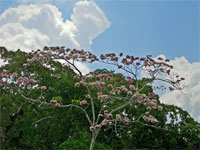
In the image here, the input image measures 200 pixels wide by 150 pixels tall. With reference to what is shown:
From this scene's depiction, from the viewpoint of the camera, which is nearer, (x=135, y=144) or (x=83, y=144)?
(x=83, y=144)

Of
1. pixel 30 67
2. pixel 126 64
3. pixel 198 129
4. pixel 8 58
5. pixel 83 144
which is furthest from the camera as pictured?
pixel 8 58

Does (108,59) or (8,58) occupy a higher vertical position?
(8,58)

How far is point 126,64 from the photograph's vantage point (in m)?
8.52

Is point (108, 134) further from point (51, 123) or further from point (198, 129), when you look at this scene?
point (198, 129)

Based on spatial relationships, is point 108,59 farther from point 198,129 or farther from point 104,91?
point 198,129

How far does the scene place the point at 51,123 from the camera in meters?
9.20

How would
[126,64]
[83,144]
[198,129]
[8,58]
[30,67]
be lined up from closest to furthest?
[83,144]
[126,64]
[198,129]
[30,67]
[8,58]

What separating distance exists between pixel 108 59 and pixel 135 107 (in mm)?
2415

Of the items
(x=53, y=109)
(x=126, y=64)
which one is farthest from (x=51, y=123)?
(x=126, y=64)

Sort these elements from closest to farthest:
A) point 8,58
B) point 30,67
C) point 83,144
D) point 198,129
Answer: point 83,144 < point 198,129 < point 30,67 < point 8,58

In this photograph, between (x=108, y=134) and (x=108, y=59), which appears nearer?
(x=108, y=59)

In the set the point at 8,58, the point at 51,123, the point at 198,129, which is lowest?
the point at 51,123

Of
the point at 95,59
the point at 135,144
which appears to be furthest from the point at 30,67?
the point at 135,144

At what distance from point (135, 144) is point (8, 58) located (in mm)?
7457
